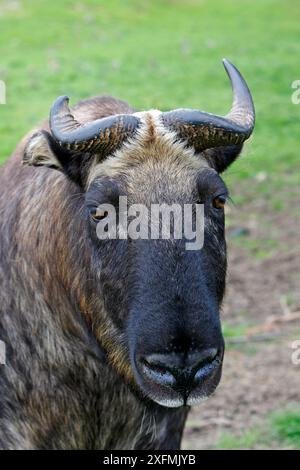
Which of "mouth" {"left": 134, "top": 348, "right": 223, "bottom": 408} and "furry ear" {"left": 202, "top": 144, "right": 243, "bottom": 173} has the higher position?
"furry ear" {"left": 202, "top": 144, "right": 243, "bottom": 173}

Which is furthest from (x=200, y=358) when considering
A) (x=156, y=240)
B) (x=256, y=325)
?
(x=256, y=325)

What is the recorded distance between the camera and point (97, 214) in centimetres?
509

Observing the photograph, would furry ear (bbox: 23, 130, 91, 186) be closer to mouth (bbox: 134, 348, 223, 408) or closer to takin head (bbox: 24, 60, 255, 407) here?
takin head (bbox: 24, 60, 255, 407)

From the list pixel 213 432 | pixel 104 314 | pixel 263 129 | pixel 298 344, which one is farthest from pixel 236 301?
pixel 263 129

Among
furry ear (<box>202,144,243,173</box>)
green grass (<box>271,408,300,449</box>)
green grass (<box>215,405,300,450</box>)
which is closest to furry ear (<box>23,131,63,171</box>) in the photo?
furry ear (<box>202,144,243,173</box>)

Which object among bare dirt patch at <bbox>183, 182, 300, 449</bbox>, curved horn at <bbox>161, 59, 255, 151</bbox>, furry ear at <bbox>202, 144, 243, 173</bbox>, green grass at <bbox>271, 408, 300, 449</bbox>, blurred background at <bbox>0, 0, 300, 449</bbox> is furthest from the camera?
blurred background at <bbox>0, 0, 300, 449</bbox>

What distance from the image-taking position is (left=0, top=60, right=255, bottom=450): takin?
4.68 m

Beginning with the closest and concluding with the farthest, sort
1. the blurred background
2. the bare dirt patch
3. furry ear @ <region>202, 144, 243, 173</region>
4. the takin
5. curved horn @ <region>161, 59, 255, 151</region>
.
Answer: the takin → curved horn @ <region>161, 59, 255, 151</region> → furry ear @ <region>202, 144, 243, 173</region> → the bare dirt patch → the blurred background

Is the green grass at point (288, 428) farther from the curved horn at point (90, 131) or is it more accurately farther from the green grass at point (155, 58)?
A: the green grass at point (155, 58)

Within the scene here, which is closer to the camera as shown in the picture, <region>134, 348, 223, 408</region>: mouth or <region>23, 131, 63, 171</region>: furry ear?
<region>134, 348, 223, 408</region>: mouth

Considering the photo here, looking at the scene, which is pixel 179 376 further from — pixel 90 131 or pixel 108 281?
pixel 90 131

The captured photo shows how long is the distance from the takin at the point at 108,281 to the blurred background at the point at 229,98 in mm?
709

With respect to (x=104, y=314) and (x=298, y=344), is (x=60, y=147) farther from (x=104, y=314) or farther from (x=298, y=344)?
(x=298, y=344)

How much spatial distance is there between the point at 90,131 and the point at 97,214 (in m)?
0.42
